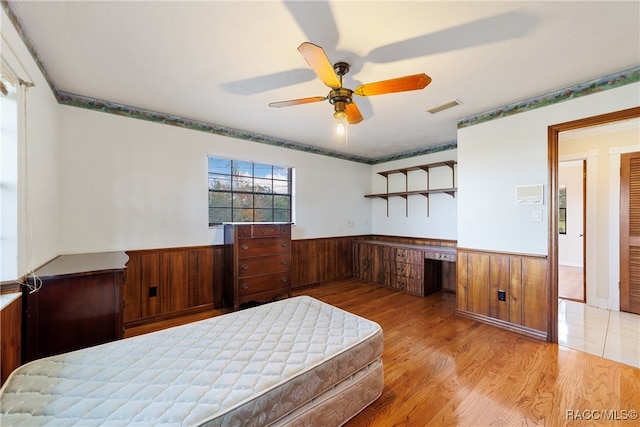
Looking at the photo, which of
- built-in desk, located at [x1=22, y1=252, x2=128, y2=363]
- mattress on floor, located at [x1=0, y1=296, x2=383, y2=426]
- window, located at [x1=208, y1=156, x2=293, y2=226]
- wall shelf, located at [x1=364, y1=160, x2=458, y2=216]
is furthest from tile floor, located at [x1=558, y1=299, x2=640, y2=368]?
built-in desk, located at [x1=22, y1=252, x2=128, y2=363]

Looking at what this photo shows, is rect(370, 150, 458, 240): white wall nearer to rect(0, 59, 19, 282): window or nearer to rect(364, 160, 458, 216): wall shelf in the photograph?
rect(364, 160, 458, 216): wall shelf

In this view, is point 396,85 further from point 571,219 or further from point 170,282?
point 571,219

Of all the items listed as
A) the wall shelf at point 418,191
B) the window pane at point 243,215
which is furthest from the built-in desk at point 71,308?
the wall shelf at point 418,191

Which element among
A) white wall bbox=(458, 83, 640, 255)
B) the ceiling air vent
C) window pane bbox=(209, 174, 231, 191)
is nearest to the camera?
white wall bbox=(458, 83, 640, 255)

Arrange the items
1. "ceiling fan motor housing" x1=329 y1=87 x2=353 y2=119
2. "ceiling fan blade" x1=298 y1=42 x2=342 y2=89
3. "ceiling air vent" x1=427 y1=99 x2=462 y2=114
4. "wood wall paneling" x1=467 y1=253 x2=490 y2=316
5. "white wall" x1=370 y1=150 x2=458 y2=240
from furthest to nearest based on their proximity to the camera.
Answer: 1. "white wall" x1=370 y1=150 x2=458 y2=240
2. "wood wall paneling" x1=467 y1=253 x2=490 y2=316
3. "ceiling air vent" x1=427 y1=99 x2=462 y2=114
4. "ceiling fan motor housing" x1=329 y1=87 x2=353 y2=119
5. "ceiling fan blade" x1=298 y1=42 x2=342 y2=89

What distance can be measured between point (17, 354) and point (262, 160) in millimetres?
3146

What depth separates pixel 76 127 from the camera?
8.88 feet

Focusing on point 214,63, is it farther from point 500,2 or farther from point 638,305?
point 638,305

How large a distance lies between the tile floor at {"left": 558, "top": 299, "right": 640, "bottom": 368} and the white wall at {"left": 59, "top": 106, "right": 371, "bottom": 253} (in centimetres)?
434

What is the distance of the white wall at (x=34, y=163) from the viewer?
1649mm

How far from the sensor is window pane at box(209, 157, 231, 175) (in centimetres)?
363

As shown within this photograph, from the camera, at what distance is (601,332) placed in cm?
279

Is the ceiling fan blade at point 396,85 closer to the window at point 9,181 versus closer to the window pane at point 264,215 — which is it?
the window at point 9,181

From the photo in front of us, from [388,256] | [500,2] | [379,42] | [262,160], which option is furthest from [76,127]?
[388,256]
